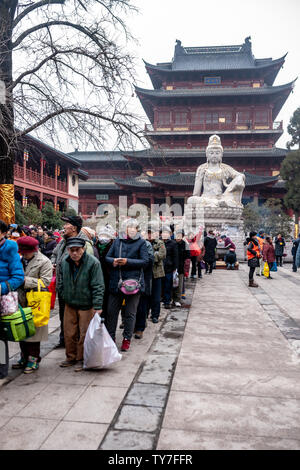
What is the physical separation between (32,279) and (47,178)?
23.4 meters

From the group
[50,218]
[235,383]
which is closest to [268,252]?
[235,383]

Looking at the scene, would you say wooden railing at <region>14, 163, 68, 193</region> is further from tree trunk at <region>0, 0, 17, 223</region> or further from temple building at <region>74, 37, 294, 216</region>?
tree trunk at <region>0, 0, 17, 223</region>

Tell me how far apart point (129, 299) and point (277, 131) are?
28.4m

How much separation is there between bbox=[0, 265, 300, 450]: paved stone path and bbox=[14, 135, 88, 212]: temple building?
18.5 metres

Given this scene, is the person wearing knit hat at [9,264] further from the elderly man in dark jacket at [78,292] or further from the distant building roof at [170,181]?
the distant building roof at [170,181]

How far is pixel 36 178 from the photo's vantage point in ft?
80.1

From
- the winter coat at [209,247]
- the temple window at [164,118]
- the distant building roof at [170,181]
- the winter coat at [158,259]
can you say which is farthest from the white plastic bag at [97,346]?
the temple window at [164,118]

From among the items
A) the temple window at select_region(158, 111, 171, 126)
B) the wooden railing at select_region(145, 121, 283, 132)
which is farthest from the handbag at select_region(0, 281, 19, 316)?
the temple window at select_region(158, 111, 171, 126)

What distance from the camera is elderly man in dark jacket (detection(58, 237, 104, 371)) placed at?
3.76 metres

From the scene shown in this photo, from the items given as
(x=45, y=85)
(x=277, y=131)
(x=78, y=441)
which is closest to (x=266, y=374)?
(x=78, y=441)

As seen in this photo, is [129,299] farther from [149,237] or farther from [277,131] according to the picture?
[277,131]

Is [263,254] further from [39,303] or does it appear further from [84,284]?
[39,303]

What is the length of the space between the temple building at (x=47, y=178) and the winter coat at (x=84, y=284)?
18298mm
